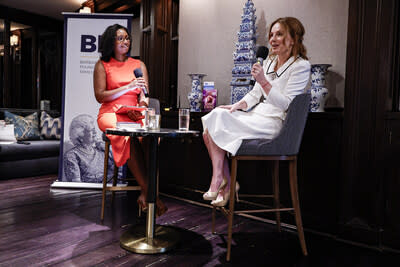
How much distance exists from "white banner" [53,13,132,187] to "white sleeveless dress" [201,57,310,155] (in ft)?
6.33

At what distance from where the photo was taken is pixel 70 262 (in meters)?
1.65

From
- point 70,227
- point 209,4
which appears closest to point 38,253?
point 70,227

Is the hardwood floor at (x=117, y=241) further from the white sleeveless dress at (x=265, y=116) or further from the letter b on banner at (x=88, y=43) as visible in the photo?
the letter b on banner at (x=88, y=43)

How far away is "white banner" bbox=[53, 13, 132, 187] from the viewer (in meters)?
3.37

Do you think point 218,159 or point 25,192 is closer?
point 218,159

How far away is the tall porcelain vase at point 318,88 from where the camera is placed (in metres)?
2.25

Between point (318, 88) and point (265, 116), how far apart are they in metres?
0.57

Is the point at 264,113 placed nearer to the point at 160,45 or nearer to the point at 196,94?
the point at 196,94

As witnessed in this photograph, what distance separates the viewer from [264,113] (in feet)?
6.61

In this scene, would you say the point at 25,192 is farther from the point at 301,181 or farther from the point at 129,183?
the point at 301,181

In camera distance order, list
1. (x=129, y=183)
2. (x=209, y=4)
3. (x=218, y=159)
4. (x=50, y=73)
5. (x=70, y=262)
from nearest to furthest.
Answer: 1. (x=70, y=262)
2. (x=218, y=159)
3. (x=209, y=4)
4. (x=129, y=183)
5. (x=50, y=73)

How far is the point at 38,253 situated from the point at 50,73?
19.8ft

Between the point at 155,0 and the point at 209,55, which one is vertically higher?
the point at 155,0

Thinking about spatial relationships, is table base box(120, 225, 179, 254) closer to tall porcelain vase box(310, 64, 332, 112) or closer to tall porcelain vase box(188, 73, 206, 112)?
tall porcelain vase box(188, 73, 206, 112)
